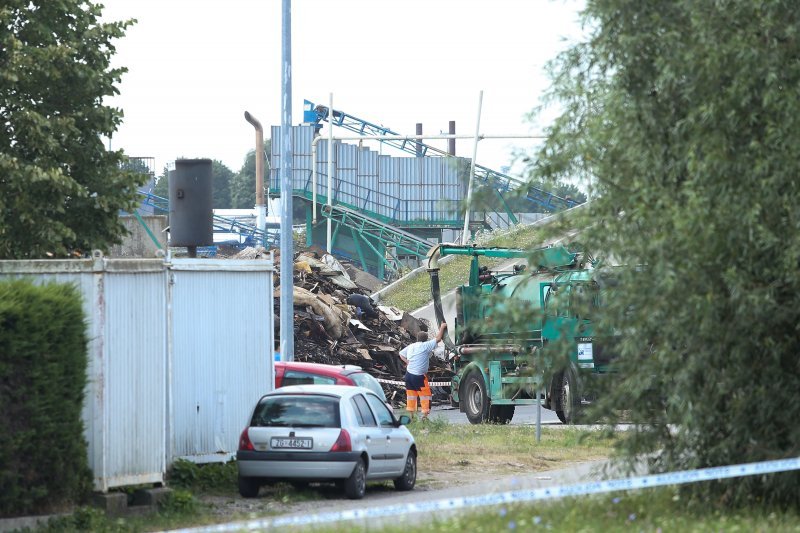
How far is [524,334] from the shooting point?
12.6m

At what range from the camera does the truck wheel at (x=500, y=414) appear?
28.5 metres

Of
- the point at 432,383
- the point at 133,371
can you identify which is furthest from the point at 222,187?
the point at 133,371

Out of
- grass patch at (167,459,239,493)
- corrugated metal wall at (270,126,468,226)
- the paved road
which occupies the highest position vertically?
corrugated metal wall at (270,126,468,226)

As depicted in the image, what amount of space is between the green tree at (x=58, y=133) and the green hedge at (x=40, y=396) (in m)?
6.27

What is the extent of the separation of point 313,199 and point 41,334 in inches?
1773

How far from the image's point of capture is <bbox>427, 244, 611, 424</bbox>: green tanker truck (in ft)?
39.0

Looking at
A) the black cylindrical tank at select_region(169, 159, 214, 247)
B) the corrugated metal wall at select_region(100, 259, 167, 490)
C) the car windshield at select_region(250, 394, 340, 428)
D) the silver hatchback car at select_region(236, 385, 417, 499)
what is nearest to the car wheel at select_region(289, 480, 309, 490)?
the silver hatchback car at select_region(236, 385, 417, 499)

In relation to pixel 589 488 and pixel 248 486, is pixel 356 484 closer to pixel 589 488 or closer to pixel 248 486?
pixel 248 486

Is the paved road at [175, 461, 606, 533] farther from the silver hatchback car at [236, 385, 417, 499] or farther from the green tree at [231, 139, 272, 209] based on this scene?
the green tree at [231, 139, 272, 209]

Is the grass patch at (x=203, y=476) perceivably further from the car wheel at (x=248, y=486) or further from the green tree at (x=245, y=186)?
the green tree at (x=245, y=186)

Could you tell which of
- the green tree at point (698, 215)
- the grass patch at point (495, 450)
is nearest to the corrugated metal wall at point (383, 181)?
the grass patch at point (495, 450)

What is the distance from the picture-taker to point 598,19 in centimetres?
1182

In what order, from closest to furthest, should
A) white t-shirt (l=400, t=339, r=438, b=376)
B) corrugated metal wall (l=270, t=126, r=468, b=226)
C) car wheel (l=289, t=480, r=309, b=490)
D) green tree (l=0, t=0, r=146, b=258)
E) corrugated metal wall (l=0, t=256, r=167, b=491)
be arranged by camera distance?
corrugated metal wall (l=0, t=256, r=167, b=491), car wheel (l=289, t=480, r=309, b=490), green tree (l=0, t=0, r=146, b=258), white t-shirt (l=400, t=339, r=438, b=376), corrugated metal wall (l=270, t=126, r=468, b=226)

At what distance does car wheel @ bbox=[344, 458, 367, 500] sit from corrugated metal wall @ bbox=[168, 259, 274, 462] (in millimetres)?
1875
